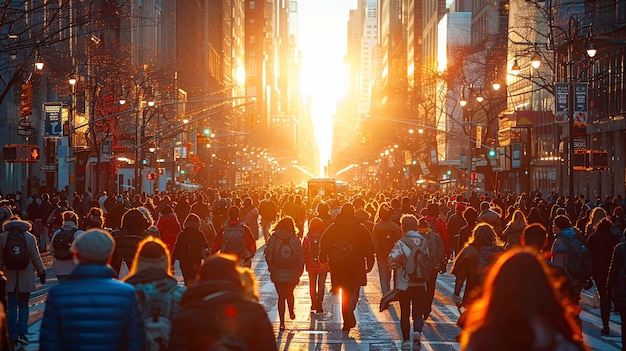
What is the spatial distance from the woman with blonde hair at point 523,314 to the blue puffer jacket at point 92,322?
295 centimetres

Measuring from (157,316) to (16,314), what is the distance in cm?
724

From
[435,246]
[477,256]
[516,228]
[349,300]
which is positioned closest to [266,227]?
[516,228]

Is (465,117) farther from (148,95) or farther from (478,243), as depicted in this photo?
(478,243)

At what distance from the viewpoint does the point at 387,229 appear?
1980 cm

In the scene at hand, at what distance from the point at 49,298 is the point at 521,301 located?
364 centimetres

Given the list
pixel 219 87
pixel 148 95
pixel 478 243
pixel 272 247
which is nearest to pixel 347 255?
pixel 272 247

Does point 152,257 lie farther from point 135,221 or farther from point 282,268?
point 282,268

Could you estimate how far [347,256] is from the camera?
16281 millimetres

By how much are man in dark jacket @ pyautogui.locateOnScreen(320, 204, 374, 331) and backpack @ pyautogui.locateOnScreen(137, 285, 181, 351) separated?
820 centimetres

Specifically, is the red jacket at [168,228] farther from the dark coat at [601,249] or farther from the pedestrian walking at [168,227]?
Answer: the dark coat at [601,249]

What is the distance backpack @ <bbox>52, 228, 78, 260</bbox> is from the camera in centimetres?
1553

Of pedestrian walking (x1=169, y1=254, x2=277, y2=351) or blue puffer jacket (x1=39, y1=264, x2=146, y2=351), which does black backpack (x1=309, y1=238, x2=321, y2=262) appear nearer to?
blue puffer jacket (x1=39, y1=264, x2=146, y2=351)

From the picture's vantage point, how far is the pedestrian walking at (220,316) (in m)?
6.51

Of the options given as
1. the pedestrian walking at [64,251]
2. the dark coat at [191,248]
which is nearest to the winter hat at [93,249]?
the pedestrian walking at [64,251]
